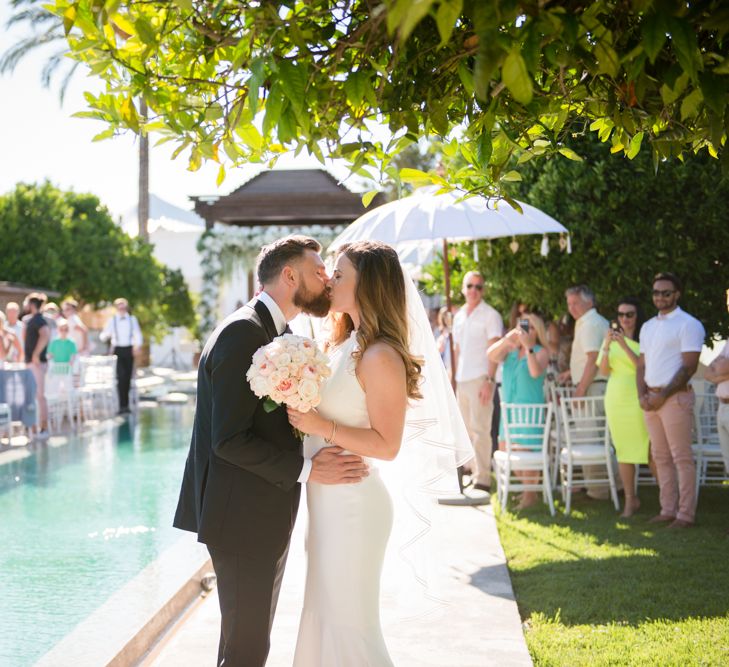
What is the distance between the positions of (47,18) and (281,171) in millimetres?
8768

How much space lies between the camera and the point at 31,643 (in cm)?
552

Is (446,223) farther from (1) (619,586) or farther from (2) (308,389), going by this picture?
(2) (308,389)

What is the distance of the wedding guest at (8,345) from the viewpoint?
526 inches

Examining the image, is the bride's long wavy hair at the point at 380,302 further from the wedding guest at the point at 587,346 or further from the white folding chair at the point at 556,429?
the wedding guest at the point at 587,346

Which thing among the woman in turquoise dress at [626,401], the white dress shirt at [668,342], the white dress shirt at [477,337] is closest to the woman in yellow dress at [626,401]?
the woman in turquoise dress at [626,401]

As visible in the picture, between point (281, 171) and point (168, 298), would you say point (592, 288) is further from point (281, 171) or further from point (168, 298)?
point (168, 298)

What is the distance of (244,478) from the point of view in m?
3.52

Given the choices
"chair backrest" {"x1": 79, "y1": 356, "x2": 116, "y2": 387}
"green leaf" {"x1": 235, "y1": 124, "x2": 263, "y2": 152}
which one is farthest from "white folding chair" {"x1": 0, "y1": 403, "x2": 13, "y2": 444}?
"green leaf" {"x1": 235, "y1": 124, "x2": 263, "y2": 152}

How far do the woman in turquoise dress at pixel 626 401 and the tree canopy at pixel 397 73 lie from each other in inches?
201

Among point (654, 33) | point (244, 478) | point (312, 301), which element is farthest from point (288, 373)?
point (654, 33)

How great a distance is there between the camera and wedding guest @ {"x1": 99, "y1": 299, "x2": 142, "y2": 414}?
58.5ft

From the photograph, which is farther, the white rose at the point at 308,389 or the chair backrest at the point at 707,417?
the chair backrest at the point at 707,417

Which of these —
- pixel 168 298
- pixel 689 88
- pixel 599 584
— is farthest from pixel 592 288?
pixel 168 298

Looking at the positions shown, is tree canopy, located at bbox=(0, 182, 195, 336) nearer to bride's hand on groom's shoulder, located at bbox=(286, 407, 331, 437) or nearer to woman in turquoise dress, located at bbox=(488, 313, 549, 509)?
woman in turquoise dress, located at bbox=(488, 313, 549, 509)
